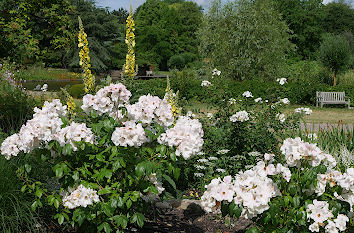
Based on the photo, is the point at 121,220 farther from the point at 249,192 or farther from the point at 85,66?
the point at 85,66

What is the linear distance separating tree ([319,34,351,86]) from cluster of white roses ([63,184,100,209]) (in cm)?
1938

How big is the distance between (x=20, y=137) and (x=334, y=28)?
55.3 metres

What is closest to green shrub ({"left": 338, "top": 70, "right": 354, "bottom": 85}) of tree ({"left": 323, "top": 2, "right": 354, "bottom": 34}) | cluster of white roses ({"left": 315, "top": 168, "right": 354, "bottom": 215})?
cluster of white roses ({"left": 315, "top": 168, "right": 354, "bottom": 215})

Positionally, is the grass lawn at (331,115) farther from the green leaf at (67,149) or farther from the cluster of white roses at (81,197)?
the green leaf at (67,149)

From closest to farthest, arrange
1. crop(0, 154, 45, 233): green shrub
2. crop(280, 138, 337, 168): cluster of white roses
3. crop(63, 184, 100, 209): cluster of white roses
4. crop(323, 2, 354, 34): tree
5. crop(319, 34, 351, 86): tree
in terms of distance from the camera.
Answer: crop(280, 138, 337, 168): cluster of white roses → crop(63, 184, 100, 209): cluster of white roses → crop(0, 154, 45, 233): green shrub → crop(319, 34, 351, 86): tree → crop(323, 2, 354, 34): tree

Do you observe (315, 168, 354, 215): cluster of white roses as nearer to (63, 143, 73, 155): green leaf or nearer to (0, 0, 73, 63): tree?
(63, 143, 73, 155): green leaf

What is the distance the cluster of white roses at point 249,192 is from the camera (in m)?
2.18

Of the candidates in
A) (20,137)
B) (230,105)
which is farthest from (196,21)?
(20,137)

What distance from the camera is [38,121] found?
2.49m

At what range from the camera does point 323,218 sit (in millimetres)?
2223

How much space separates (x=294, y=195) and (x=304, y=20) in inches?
1851

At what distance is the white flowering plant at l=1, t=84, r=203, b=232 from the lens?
8.09 feet

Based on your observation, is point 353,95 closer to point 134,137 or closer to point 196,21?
point 134,137

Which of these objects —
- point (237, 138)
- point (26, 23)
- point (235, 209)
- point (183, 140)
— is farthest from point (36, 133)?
point (26, 23)
